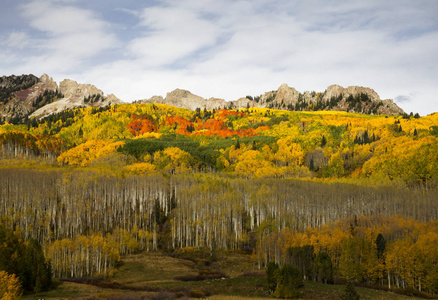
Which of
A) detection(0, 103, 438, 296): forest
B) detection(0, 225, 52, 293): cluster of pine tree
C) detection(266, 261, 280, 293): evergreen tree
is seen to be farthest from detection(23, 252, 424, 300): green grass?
detection(0, 103, 438, 296): forest

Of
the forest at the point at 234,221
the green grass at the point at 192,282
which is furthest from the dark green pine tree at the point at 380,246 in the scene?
the green grass at the point at 192,282

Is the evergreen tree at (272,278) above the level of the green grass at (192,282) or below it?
above

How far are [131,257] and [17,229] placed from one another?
3386cm

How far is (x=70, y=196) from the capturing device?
131875 millimetres

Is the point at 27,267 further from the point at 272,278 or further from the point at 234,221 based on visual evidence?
the point at 234,221

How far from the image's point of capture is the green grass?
6308 centimetres

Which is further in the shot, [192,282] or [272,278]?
[192,282]

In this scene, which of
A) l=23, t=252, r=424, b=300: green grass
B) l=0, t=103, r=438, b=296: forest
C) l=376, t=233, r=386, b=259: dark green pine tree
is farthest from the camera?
Result: l=376, t=233, r=386, b=259: dark green pine tree

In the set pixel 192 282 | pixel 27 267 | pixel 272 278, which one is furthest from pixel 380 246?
pixel 27 267

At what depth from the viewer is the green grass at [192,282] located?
207 ft

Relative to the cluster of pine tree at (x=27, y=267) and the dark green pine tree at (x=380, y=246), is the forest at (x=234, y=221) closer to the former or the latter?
the dark green pine tree at (x=380, y=246)

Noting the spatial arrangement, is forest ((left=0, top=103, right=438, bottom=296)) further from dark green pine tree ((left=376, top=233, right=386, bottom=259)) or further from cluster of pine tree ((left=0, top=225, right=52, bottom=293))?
cluster of pine tree ((left=0, top=225, right=52, bottom=293))

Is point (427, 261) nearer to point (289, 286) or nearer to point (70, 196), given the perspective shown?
point (289, 286)

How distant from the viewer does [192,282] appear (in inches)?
3014
